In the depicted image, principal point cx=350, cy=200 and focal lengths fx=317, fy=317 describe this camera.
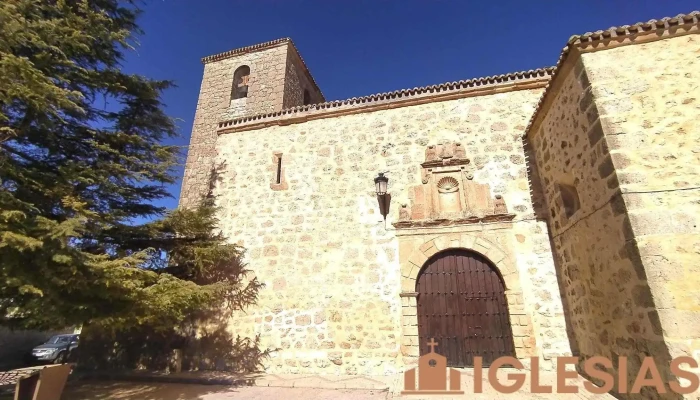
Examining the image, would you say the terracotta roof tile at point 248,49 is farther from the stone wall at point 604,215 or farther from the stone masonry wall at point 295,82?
the stone wall at point 604,215

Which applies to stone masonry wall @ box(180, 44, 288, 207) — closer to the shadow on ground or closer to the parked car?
the shadow on ground

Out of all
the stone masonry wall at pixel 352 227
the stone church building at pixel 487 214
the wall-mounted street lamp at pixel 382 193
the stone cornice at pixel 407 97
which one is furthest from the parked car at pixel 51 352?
the wall-mounted street lamp at pixel 382 193

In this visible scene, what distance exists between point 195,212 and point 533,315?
6.59 metres

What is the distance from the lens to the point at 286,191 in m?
7.25

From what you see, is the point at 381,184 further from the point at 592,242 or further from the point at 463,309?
the point at 592,242

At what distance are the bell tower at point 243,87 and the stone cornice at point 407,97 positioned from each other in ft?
9.84

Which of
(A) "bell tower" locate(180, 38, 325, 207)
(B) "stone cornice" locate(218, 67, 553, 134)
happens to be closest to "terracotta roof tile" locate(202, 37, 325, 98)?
(A) "bell tower" locate(180, 38, 325, 207)

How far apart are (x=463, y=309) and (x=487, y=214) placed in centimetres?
179

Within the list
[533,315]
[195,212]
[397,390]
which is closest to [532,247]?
[533,315]

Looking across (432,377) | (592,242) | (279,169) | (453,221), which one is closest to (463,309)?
(432,377)

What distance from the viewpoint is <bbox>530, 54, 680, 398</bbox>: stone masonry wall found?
11.5ft

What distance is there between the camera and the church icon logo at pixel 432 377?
4457mm

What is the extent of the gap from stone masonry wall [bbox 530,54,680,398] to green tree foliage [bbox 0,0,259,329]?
5790 millimetres

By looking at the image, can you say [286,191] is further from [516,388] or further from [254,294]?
[516,388]
